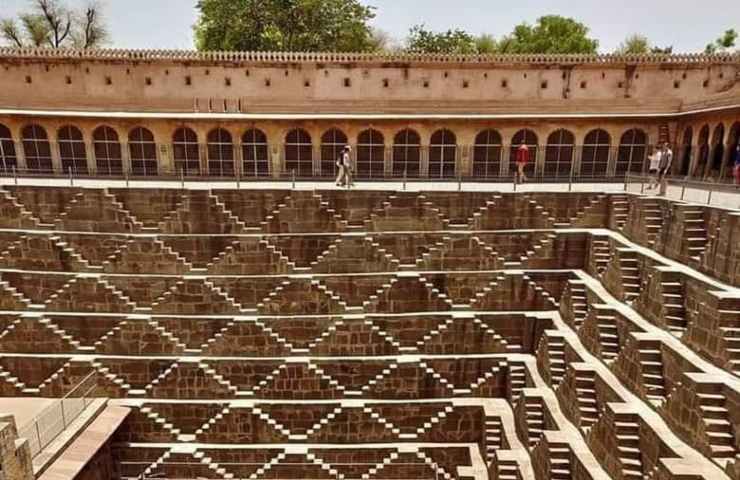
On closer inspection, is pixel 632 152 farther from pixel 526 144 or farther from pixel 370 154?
pixel 370 154

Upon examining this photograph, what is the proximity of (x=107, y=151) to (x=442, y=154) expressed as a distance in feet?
34.9

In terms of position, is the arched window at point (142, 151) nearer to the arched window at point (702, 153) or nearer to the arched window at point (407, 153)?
the arched window at point (407, 153)

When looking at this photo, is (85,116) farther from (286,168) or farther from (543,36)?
(543,36)

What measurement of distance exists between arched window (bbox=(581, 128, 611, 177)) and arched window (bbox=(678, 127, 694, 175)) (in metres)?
2.29

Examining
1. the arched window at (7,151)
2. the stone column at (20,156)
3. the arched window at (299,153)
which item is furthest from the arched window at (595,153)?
the arched window at (7,151)

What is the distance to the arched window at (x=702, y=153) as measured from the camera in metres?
16.0

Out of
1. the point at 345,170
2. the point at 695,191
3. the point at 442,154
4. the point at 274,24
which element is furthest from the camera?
the point at 274,24

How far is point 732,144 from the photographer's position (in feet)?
48.5

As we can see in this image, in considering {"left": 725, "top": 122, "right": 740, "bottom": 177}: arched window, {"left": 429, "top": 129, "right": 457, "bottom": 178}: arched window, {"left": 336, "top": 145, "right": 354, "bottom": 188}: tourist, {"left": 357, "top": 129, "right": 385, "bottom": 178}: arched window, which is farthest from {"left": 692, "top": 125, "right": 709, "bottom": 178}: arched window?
{"left": 336, "top": 145, "right": 354, "bottom": 188}: tourist

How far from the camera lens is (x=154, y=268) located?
12.0m

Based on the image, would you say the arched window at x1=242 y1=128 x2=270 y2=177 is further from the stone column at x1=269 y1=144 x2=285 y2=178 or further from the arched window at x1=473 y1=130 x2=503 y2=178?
the arched window at x1=473 y1=130 x2=503 y2=178

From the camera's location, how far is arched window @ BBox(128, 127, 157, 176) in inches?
647

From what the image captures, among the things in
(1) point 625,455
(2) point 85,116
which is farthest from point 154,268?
(1) point 625,455

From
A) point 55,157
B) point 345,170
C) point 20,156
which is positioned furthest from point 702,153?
point 20,156
